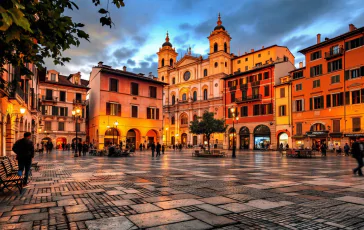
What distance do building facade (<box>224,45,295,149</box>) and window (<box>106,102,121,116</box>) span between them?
63.2ft

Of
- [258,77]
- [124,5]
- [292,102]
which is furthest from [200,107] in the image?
[124,5]

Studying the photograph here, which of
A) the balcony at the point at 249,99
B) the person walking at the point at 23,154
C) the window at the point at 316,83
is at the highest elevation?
the window at the point at 316,83

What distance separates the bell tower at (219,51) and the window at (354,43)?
29.5 m

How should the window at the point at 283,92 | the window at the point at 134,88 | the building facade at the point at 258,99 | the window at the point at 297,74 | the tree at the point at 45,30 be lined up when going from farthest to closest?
the building facade at the point at 258,99
the window at the point at 283,92
the window at the point at 134,88
the window at the point at 297,74
the tree at the point at 45,30

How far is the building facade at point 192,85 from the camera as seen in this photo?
2459 inches

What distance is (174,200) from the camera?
635cm

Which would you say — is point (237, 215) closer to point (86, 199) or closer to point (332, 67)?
point (86, 199)

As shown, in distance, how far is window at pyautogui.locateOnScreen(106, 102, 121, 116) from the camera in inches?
1622

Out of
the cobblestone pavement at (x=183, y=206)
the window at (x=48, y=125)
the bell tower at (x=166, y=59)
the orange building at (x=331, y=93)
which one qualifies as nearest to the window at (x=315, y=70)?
the orange building at (x=331, y=93)

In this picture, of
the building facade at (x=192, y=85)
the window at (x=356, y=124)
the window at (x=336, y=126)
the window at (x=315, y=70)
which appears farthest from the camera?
the building facade at (x=192, y=85)

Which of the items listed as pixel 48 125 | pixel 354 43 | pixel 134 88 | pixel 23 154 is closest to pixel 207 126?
pixel 134 88

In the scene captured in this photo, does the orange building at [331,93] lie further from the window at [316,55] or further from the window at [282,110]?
the window at [282,110]

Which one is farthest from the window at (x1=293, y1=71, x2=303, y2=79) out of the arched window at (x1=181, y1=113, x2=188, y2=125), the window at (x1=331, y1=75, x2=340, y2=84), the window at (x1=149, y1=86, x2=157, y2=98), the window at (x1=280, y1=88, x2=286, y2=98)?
the arched window at (x1=181, y1=113, x2=188, y2=125)

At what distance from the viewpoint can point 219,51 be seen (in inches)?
2435
